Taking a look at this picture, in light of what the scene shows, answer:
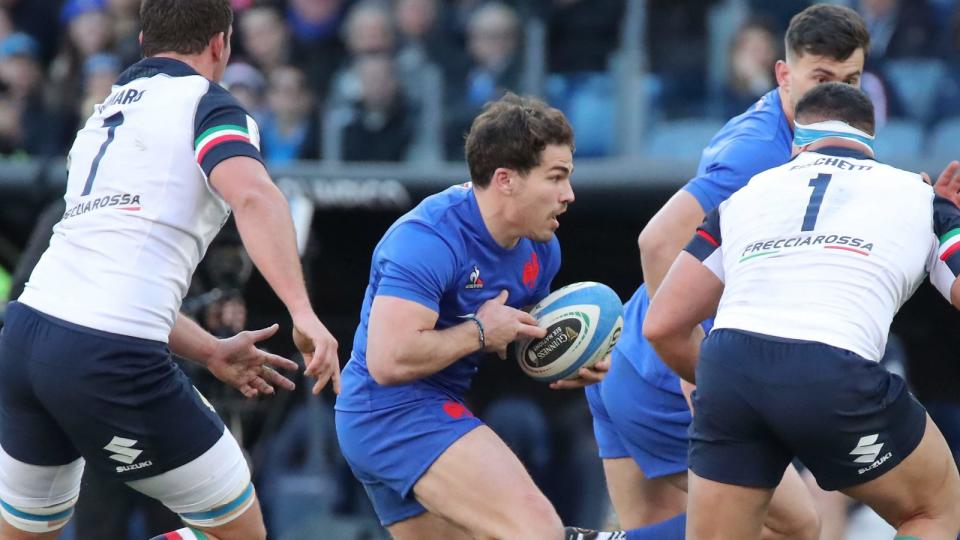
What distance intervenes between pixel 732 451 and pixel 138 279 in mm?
1864

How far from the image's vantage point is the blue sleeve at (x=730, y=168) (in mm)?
5191

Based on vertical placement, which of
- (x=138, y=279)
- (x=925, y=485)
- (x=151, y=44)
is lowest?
(x=925, y=485)

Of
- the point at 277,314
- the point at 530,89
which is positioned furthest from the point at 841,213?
the point at 277,314

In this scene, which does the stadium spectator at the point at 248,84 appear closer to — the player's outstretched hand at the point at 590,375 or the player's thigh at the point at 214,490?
the player's outstretched hand at the point at 590,375

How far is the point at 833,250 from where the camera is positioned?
14.3 feet

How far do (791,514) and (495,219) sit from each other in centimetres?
147

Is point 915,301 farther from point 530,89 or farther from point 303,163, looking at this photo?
point 303,163

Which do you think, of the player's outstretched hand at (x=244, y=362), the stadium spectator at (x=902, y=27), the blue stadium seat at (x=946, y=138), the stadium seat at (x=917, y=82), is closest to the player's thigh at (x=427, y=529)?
the player's outstretched hand at (x=244, y=362)

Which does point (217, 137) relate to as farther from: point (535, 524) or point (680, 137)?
point (680, 137)

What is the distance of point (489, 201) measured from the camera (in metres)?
5.05

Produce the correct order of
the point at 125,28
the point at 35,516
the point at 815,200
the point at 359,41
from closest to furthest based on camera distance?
1. the point at 815,200
2. the point at 35,516
3. the point at 359,41
4. the point at 125,28

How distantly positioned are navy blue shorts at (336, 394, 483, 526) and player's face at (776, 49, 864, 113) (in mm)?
1677

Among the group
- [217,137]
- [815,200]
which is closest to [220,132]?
[217,137]

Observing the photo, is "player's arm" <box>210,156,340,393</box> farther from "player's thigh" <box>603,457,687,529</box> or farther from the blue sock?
"player's thigh" <box>603,457,687,529</box>
